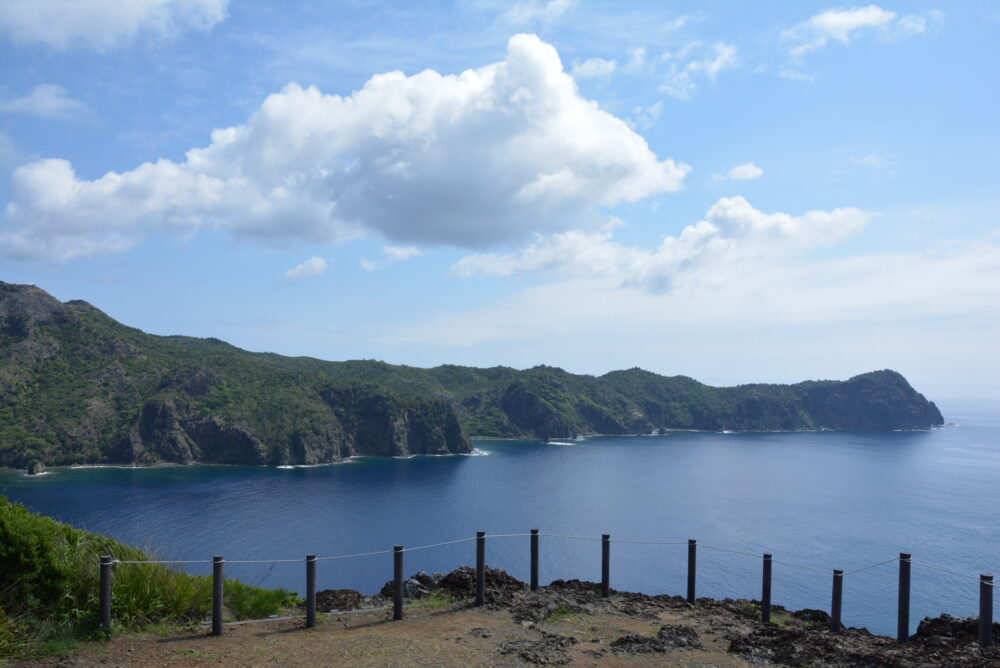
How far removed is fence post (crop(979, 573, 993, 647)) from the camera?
31.0 feet

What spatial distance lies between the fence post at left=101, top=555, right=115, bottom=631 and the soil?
0.29 m

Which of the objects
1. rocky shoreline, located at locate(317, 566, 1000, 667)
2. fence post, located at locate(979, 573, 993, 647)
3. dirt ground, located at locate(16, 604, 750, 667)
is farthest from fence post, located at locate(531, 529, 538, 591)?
fence post, located at locate(979, 573, 993, 647)

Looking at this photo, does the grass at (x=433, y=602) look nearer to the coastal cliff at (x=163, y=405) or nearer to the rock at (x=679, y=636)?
the rock at (x=679, y=636)

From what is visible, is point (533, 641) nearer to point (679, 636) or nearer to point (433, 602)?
point (679, 636)

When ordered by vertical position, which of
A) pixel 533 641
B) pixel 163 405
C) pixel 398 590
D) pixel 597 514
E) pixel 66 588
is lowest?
pixel 597 514

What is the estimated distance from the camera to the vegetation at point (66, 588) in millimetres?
8898

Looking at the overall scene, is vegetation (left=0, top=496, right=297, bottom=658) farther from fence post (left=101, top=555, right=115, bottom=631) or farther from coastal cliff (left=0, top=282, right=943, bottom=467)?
coastal cliff (left=0, top=282, right=943, bottom=467)

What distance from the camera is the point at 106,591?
366 inches

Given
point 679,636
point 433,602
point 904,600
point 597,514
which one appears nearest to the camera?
point 679,636

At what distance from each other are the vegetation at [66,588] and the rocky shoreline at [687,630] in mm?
2901

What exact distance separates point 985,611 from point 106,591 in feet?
44.3

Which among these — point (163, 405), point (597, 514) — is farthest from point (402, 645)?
point (163, 405)

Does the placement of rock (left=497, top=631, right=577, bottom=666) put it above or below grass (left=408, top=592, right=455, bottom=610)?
above

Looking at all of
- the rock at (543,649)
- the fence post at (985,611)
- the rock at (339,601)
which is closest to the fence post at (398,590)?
the rock at (339,601)
